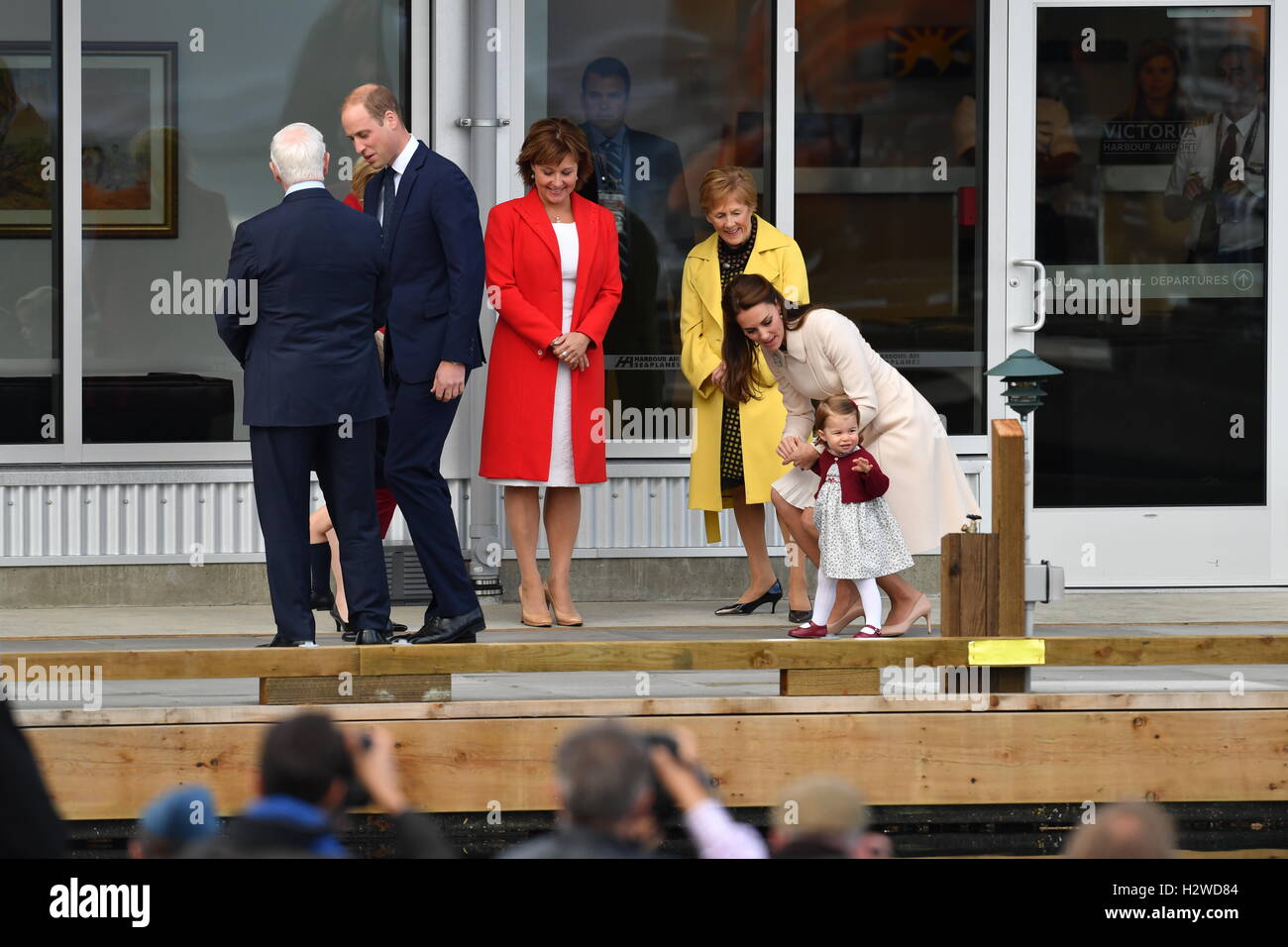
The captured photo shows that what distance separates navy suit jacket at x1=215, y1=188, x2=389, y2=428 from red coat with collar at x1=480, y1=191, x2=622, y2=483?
144 cm

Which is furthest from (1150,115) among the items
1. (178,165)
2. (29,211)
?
(29,211)

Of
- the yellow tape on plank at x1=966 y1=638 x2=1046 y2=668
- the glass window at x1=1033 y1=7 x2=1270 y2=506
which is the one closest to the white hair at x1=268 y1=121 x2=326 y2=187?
the yellow tape on plank at x1=966 y1=638 x2=1046 y2=668

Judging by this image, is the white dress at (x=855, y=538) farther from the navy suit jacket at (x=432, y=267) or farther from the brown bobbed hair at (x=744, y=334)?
the navy suit jacket at (x=432, y=267)

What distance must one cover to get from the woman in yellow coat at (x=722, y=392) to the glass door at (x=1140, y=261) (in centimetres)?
158

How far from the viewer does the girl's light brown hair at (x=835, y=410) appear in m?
7.38

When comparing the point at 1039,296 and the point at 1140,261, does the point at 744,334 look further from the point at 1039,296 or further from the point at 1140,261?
the point at 1140,261

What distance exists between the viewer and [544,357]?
8.21 meters

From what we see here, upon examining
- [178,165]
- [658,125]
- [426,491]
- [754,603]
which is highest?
[658,125]

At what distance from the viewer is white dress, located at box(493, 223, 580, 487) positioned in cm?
821

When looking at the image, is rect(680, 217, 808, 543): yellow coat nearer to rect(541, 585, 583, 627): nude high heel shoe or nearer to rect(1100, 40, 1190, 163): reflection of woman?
rect(541, 585, 583, 627): nude high heel shoe

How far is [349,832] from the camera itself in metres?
6.14

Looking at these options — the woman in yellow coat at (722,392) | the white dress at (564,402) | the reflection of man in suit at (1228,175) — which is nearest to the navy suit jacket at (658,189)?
the woman in yellow coat at (722,392)

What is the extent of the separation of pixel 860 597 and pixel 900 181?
276cm

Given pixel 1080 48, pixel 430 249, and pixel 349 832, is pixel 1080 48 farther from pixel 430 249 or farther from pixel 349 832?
pixel 349 832
